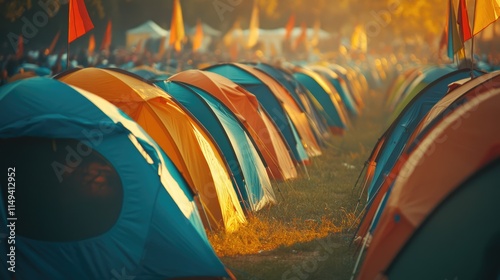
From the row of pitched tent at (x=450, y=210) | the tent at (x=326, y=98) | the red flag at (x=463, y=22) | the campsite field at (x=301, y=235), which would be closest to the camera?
the row of pitched tent at (x=450, y=210)

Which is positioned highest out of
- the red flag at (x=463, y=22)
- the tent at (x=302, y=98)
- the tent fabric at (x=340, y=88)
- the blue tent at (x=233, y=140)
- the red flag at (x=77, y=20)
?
the red flag at (x=77, y=20)

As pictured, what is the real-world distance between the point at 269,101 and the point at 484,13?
5.68 meters

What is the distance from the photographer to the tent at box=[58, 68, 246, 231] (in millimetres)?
9555

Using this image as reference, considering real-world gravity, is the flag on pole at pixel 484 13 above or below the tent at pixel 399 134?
above

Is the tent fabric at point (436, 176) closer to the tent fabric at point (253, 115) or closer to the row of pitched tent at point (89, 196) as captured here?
the row of pitched tent at point (89, 196)

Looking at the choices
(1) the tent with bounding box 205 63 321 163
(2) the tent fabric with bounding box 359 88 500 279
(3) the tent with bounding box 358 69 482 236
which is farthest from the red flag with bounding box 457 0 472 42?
(2) the tent fabric with bounding box 359 88 500 279

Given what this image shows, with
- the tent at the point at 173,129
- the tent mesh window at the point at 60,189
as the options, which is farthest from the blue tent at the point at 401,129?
the tent mesh window at the point at 60,189

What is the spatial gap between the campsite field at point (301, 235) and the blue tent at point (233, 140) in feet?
0.94

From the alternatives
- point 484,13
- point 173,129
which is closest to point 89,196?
point 173,129

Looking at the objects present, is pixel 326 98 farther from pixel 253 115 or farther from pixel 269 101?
pixel 253 115

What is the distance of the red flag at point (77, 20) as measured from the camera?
1055 centimetres

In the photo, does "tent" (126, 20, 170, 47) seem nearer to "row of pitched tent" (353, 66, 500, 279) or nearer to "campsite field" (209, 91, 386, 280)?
Answer: "campsite field" (209, 91, 386, 280)

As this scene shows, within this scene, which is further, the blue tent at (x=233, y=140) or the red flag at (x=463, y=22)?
the red flag at (x=463, y=22)

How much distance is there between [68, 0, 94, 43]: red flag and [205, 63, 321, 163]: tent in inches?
207
